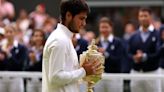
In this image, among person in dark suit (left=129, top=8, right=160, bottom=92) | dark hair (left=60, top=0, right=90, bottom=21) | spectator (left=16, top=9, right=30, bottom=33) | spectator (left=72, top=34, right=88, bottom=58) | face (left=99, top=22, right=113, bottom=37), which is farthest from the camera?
spectator (left=16, top=9, right=30, bottom=33)

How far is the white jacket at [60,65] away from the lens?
15.8ft

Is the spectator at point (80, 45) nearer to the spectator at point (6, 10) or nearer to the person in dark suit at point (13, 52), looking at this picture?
the person in dark suit at point (13, 52)

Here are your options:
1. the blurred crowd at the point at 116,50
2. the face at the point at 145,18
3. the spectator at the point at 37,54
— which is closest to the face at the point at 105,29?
the blurred crowd at the point at 116,50

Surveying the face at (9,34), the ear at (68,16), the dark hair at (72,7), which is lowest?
the face at (9,34)

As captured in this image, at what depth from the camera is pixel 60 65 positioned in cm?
482

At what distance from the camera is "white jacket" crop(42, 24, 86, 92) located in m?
4.82

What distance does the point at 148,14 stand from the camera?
941cm

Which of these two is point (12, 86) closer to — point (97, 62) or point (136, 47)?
point (136, 47)

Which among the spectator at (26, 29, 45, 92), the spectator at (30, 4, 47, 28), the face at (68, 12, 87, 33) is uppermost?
the face at (68, 12, 87, 33)

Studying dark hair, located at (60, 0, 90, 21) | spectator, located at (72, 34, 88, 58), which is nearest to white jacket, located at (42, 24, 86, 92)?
dark hair, located at (60, 0, 90, 21)

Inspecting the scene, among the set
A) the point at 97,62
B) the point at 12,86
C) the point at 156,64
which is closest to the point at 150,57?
the point at 156,64

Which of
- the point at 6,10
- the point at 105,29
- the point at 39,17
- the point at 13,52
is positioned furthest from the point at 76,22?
the point at 6,10

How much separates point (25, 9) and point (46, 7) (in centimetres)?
56

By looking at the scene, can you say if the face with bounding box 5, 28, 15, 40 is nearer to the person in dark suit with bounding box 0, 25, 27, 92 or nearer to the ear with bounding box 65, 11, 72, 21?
the person in dark suit with bounding box 0, 25, 27, 92
